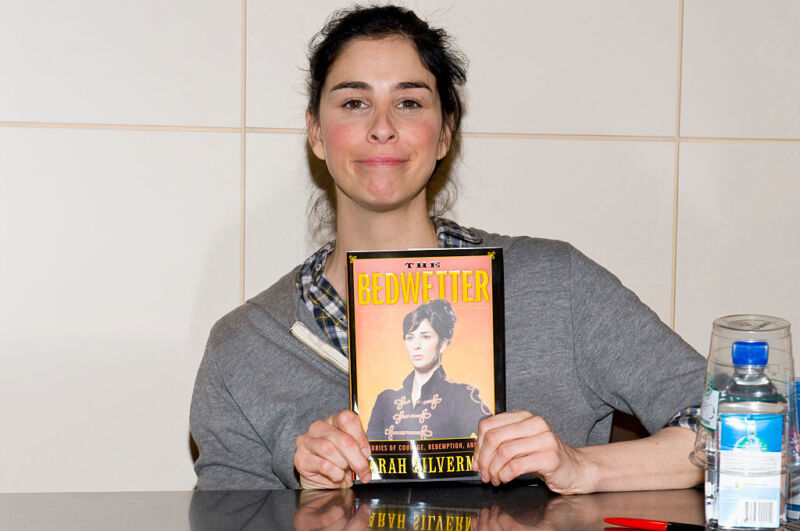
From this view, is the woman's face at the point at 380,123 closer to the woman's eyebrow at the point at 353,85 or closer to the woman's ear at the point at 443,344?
the woman's eyebrow at the point at 353,85

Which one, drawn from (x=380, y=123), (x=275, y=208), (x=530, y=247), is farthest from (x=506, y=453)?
(x=275, y=208)

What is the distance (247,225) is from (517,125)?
689mm

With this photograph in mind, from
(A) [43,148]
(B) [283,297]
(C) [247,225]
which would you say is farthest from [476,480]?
(A) [43,148]

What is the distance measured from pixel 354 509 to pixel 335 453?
0.17m

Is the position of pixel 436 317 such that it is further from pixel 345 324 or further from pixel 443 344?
pixel 345 324

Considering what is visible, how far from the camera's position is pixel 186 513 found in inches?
46.6

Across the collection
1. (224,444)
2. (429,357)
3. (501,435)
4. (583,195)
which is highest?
(583,195)

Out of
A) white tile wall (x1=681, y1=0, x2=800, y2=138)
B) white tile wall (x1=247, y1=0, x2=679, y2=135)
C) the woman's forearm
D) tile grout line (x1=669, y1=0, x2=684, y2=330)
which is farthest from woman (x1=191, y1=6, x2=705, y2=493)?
white tile wall (x1=681, y1=0, x2=800, y2=138)

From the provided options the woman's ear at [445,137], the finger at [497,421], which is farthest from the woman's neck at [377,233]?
the finger at [497,421]

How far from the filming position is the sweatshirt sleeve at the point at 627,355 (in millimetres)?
1641

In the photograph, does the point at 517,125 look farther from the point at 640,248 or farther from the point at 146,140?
the point at 146,140

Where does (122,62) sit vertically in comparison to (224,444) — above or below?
above

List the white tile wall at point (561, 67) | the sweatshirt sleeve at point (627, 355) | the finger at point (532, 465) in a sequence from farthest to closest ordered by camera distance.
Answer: the white tile wall at point (561, 67), the sweatshirt sleeve at point (627, 355), the finger at point (532, 465)

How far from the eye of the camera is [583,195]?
220 cm
